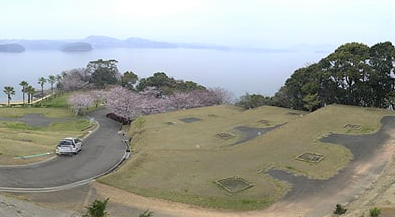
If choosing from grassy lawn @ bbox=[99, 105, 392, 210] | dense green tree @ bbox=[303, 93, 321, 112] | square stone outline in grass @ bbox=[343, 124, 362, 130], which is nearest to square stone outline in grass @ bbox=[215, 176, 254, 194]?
grassy lawn @ bbox=[99, 105, 392, 210]

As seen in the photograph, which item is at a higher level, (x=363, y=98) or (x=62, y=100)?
(x=363, y=98)

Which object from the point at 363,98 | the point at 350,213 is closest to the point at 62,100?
the point at 363,98

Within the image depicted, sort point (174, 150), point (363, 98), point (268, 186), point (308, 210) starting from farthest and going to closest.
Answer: point (363, 98), point (174, 150), point (268, 186), point (308, 210)

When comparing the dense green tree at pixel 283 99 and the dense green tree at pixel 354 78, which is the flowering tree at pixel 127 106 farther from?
the dense green tree at pixel 354 78

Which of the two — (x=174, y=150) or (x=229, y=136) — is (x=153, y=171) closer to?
(x=174, y=150)

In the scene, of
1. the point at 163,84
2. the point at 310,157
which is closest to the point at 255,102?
the point at 163,84

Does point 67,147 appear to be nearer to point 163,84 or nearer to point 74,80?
point 163,84
